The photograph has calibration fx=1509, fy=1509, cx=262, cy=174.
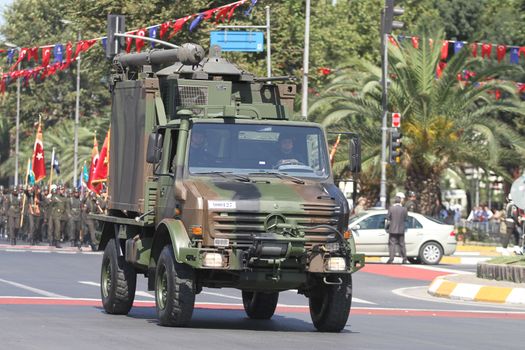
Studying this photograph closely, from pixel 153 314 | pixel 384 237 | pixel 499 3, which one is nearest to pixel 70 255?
pixel 384 237

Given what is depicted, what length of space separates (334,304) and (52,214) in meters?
31.7

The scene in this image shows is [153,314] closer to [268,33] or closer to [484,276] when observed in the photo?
[484,276]

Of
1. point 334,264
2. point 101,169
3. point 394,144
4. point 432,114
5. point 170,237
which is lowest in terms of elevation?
point 334,264

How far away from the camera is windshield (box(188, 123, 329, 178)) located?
16.7m

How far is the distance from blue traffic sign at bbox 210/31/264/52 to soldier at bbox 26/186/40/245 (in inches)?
343

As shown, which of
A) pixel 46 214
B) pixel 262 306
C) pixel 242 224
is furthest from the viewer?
pixel 46 214

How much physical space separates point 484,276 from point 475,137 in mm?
23786

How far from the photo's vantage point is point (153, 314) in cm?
1884

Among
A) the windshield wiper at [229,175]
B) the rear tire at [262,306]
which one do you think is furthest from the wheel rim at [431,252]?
the windshield wiper at [229,175]

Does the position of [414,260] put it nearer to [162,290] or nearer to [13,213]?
[13,213]

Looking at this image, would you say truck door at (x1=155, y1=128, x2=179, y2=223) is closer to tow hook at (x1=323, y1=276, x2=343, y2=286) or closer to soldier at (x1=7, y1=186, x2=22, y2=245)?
tow hook at (x1=323, y1=276, x2=343, y2=286)

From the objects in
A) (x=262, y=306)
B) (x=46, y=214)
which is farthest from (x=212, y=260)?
(x=46, y=214)

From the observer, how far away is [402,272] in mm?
34062

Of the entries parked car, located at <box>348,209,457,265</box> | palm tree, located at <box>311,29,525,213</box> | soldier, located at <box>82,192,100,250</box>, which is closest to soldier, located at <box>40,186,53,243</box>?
soldier, located at <box>82,192,100,250</box>
